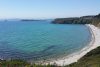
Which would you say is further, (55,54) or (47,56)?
(55,54)

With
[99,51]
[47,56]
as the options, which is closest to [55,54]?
[47,56]

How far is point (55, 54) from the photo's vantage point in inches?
1949

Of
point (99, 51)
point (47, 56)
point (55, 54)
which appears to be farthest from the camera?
point (55, 54)

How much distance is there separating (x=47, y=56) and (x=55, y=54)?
11.5 ft

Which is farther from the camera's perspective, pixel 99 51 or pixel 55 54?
pixel 55 54

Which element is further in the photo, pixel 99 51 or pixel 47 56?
pixel 47 56

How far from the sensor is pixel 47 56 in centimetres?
4644

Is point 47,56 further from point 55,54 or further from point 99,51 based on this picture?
point 99,51

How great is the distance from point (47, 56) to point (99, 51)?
41.0 ft

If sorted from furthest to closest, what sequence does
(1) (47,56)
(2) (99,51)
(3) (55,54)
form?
(3) (55,54) → (1) (47,56) → (2) (99,51)
